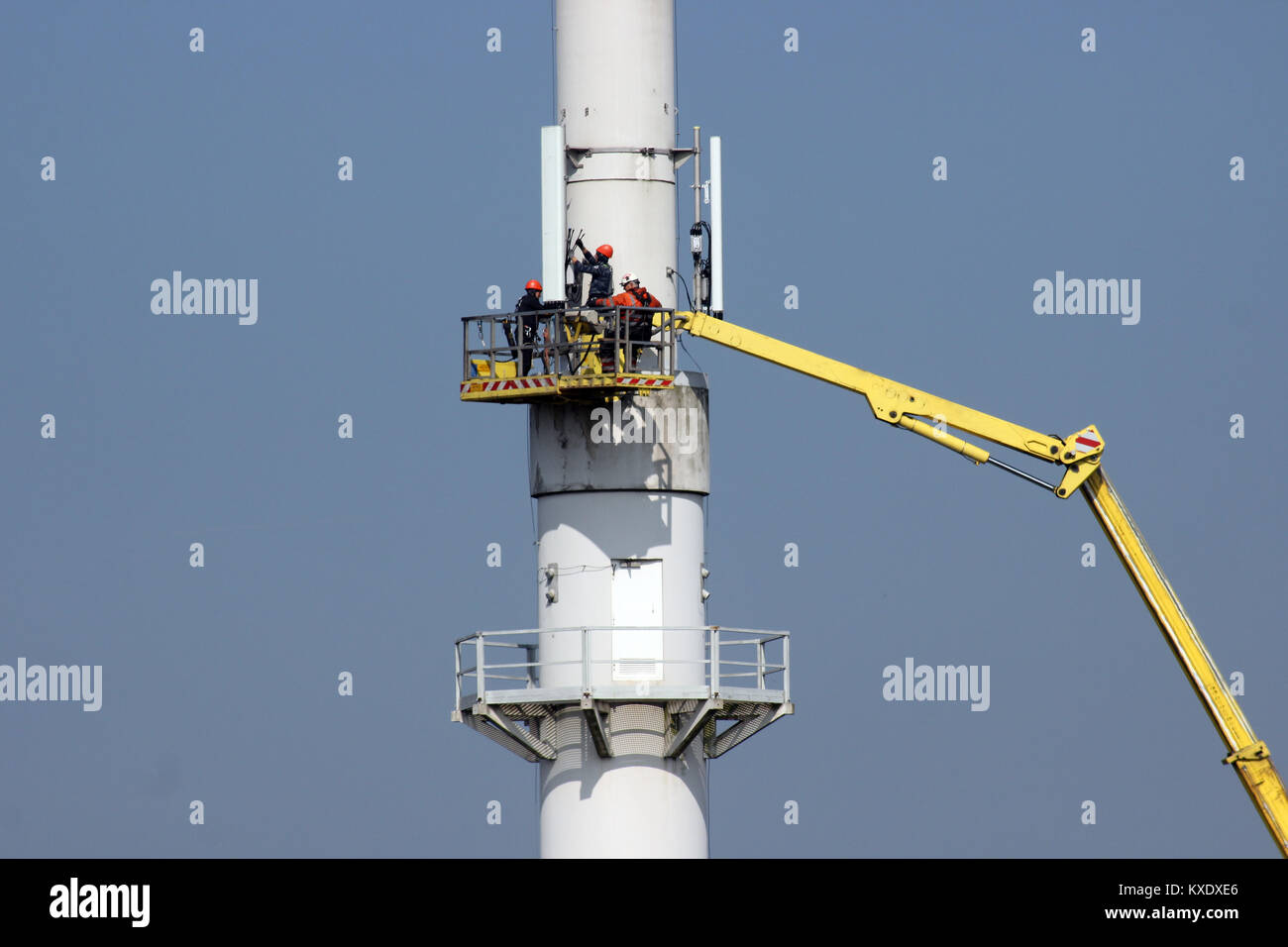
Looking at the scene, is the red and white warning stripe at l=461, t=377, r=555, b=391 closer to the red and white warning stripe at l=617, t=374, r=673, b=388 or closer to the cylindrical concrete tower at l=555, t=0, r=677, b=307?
the red and white warning stripe at l=617, t=374, r=673, b=388

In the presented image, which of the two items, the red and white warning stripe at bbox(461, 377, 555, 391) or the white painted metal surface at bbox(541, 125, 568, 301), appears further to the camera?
the white painted metal surface at bbox(541, 125, 568, 301)

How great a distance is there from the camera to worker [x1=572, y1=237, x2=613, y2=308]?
59.9m

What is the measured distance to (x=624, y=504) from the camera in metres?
61.1

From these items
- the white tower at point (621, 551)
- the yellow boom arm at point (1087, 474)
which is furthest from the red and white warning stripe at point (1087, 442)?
the white tower at point (621, 551)

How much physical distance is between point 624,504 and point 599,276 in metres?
4.84

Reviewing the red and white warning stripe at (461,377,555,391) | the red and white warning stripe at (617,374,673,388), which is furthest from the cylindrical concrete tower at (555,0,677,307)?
the red and white warning stripe at (461,377,555,391)

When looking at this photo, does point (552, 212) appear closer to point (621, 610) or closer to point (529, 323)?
point (529, 323)

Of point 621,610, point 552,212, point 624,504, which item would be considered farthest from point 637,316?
point 621,610

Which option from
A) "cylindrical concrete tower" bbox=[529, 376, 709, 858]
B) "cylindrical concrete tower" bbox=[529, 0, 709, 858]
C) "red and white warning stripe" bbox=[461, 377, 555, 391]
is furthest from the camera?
"cylindrical concrete tower" bbox=[529, 0, 709, 858]

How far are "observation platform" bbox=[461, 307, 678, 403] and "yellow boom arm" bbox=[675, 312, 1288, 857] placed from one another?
2.09 meters

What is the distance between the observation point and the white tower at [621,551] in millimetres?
60375

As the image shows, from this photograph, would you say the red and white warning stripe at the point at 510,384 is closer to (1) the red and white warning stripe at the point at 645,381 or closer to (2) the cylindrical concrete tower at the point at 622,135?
(1) the red and white warning stripe at the point at 645,381

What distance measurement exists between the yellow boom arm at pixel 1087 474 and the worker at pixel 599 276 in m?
2.09

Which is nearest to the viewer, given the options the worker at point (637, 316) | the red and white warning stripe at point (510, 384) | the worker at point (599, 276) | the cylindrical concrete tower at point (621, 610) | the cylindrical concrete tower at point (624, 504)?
the red and white warning stripe at point (510, 384)
